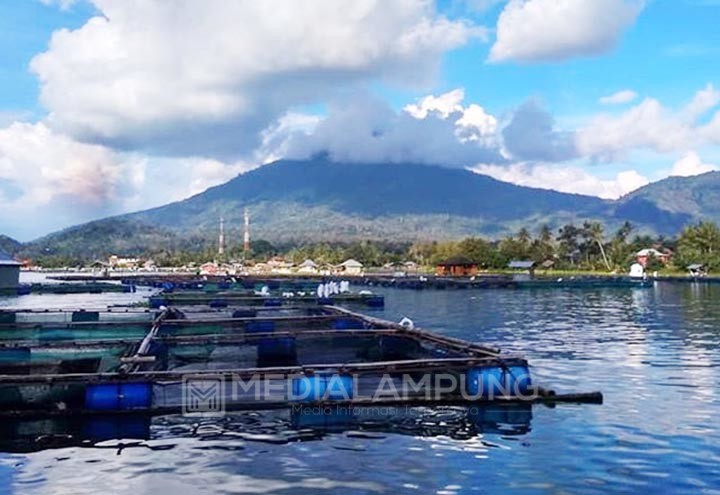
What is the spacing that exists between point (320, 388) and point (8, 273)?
225 ft

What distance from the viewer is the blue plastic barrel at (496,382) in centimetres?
1866

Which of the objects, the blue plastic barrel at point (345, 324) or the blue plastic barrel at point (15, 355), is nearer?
the blue plastic barrel at point (15, 355)

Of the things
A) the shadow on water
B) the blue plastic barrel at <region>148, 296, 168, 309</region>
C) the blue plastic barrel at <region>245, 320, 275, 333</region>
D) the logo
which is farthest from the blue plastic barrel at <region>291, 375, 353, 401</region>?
the blue plastic barrel at <region>148, 296, 168, 309</region>

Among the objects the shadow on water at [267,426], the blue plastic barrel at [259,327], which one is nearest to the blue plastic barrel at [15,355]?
the shadow on water at [267,426]

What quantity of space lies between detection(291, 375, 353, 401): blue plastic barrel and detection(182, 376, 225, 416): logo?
5.87 ft

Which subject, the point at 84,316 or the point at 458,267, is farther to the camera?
the point at 458,267

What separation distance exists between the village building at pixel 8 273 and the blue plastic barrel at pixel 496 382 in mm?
66792

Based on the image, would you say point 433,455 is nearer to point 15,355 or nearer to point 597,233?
point 15,355

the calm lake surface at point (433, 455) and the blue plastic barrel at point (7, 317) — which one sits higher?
the blue plastic barrel at point (7, 317)

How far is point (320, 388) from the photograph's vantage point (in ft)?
57.8

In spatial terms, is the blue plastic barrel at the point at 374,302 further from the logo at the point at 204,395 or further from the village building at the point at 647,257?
the village building at the point at 647,257

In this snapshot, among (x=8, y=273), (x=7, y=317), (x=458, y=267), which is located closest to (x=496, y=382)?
(x=7, y=317)

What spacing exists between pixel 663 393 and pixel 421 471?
10654 millimetres

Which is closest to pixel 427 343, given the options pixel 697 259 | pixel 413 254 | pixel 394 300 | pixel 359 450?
pixel 359 450
